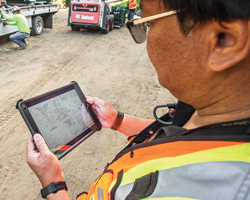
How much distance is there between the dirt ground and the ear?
2479 millimetres

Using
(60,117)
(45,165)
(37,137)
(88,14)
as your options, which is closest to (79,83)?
(60,117)

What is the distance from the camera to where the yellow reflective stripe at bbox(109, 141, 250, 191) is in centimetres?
66

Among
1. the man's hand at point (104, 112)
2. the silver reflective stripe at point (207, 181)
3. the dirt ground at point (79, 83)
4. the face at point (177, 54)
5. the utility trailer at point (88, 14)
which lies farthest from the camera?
the utility trailer at point (88, 14)

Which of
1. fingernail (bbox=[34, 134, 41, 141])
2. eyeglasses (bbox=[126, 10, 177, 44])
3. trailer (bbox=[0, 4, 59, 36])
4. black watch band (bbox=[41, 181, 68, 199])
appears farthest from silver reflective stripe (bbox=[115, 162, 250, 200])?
trailer (bbox=[0, 4, 59, 36])

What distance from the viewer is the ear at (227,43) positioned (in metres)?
0.63

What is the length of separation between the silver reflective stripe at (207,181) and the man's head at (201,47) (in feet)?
1.05

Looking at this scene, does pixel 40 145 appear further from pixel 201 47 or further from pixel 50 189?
pixel 201 47

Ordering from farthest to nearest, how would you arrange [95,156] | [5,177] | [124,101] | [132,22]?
[124,101]
[95,156]
[5,177]
[132,22]

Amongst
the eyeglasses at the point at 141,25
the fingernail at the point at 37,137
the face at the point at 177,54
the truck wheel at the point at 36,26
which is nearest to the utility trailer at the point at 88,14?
the truck wheel at the point at 36,26

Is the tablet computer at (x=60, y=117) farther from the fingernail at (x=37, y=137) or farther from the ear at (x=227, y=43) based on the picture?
the ear at (x=227, y=43)

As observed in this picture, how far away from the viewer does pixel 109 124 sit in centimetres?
185

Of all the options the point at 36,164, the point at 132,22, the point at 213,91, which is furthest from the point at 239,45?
the point at 36,164

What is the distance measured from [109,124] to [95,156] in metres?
1.45

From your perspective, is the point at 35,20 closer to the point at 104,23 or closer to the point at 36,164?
the point at 104,23
